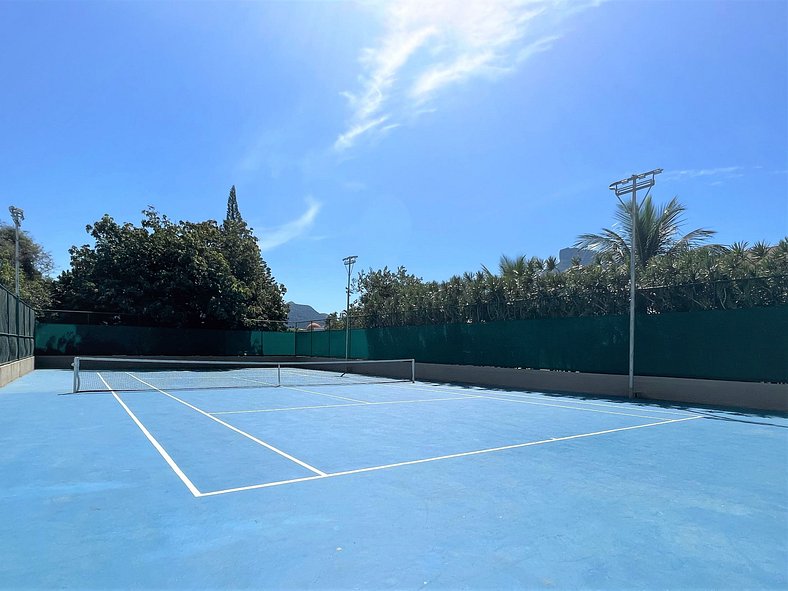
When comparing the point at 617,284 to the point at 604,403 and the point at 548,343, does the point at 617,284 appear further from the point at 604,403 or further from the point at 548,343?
the point at 604,403

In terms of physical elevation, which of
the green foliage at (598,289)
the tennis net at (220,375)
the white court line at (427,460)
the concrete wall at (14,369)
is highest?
Result: the green foliage at (598,289)

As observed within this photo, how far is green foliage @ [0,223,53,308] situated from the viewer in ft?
125

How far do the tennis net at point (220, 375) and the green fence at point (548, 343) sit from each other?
1.18 m

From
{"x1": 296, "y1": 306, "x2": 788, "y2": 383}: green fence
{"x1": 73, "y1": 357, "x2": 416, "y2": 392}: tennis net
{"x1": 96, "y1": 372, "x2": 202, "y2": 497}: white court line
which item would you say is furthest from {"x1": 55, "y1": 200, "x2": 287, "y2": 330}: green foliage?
{"x1": 96, "y1": 372, "x2": 202, "y2": 497}: white court line

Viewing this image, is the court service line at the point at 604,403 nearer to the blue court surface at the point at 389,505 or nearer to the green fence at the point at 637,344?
the blue court surface at the point at 389,505

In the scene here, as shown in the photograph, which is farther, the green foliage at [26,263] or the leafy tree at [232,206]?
the leafy tree at [232,206]

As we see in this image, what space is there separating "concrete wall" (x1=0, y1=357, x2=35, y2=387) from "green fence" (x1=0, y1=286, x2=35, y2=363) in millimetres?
216

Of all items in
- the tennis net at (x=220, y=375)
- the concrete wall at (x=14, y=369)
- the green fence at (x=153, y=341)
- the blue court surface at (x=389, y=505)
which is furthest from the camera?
the green fence at (x=153, y=341)

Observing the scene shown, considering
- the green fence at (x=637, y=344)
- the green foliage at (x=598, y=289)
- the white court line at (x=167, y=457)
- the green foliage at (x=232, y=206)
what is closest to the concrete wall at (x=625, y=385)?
the green fence at (x=637, y=344)

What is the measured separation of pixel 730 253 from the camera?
1555 cm

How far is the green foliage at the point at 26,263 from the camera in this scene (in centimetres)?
3819

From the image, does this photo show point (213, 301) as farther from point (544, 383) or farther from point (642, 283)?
point (642, 283)

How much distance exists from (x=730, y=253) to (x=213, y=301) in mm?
28323

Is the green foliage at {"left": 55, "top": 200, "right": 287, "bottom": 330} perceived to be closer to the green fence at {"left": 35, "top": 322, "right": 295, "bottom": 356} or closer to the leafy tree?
the green fence at {"left": 35, "top": 322, "right": 295, "bottom": 356}
